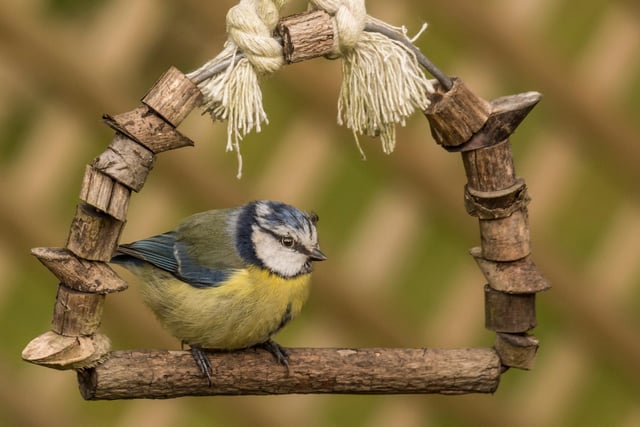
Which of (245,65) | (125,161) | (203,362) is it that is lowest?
(203,362)

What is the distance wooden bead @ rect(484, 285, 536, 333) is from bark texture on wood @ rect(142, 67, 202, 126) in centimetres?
44

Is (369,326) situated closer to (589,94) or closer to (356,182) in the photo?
(356,182)

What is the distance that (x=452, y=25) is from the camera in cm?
229

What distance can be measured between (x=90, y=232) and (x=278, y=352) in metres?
0.30

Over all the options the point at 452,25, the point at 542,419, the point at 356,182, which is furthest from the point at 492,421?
the point at 452,25

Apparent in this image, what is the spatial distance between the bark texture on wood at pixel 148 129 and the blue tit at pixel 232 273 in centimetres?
26

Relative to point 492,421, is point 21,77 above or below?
above

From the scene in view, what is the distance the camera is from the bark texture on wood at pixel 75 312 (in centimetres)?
113

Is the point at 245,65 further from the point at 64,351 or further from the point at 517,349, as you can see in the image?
the point at 517,349

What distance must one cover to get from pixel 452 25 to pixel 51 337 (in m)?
1.39

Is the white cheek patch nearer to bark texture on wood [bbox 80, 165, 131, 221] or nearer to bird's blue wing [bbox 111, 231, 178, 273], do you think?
bird's blue wing [bbox 111, 231, 178, 273]

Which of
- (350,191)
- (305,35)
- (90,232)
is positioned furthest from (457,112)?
(350,191)

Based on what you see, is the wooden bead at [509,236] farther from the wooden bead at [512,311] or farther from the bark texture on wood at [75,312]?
the bark texture on wood at [75,312]

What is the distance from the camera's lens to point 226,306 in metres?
1.32
